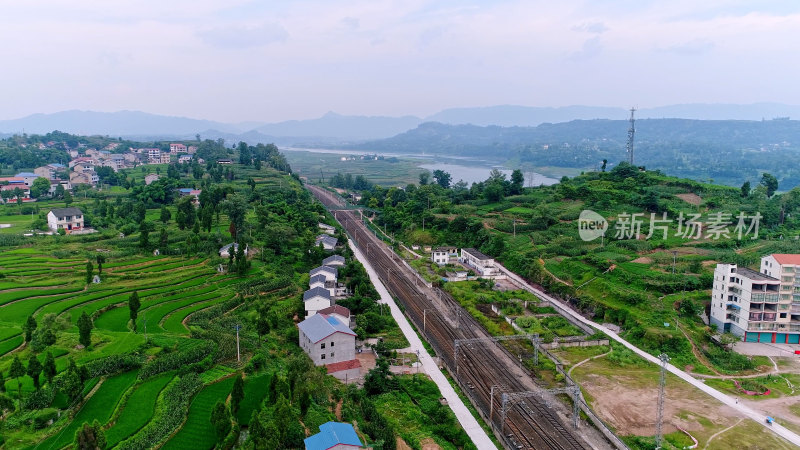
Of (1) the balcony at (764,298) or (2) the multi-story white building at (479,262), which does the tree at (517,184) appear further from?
(1) the balcony at (764,298)

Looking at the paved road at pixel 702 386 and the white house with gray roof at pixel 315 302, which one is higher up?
the white house with gray roof at pixel 315 302

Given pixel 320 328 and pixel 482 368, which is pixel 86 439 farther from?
pixel 482 368

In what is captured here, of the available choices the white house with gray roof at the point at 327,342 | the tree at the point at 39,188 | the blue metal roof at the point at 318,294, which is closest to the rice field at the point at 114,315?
the white house with gray roof at the point at 327,342

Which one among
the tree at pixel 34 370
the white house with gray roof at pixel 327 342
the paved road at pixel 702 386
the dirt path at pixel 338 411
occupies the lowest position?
the paved road at pixel 702 386

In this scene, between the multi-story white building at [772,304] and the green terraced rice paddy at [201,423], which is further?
the multi-story white building at [772,304]

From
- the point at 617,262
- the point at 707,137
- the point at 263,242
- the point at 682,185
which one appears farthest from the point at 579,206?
the point at 707,137

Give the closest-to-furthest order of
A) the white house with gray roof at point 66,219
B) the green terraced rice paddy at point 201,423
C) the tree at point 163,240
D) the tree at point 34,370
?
the green terraced rice paddy at point 201,423 → the tree at point 34,370 → the tree at point 163,240 → the white house with gray roof at point 66,219

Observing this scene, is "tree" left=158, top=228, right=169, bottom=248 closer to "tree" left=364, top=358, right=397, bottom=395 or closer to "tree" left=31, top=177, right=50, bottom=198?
"tree" left=364, top=358, right=397, bottom=395

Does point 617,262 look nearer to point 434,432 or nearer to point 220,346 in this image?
point 434,432
